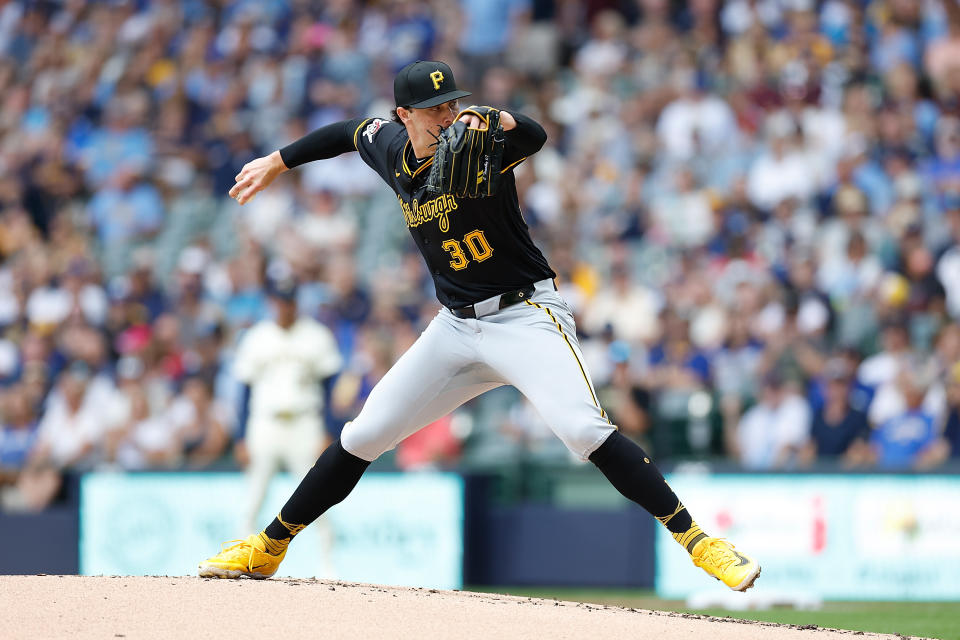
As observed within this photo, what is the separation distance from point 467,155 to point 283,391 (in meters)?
5.48

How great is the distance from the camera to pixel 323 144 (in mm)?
5848

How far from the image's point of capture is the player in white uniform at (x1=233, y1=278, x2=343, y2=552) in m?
10.1

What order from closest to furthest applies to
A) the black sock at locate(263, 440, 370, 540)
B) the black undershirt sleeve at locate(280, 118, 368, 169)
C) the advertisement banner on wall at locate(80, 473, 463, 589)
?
the black sock at locate(263, 440, 370, 540) → the black undershirt sleeve at locate(280, 118, 368, 169) → the advertisement banner on wall at locate(80, 473, 463, 589)

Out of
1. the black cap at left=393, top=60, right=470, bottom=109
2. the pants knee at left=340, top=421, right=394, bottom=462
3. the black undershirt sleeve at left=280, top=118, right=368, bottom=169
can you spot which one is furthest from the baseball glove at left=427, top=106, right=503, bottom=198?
the pants knee at left=340, top=421, right=394, bottom=462

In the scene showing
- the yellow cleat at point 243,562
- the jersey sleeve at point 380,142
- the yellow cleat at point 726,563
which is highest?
the jersey sleeve at point 380,142

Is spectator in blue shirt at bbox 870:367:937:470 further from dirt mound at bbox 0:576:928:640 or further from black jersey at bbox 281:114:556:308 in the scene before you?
black jersey at bbox 281:114:556:308

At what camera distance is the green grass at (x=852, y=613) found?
7.43 meters

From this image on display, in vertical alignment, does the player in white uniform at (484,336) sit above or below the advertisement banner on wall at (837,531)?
above

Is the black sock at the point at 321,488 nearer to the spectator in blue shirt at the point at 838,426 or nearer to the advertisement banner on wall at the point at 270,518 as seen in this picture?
the advertisement banner on wall at the point at 270,518

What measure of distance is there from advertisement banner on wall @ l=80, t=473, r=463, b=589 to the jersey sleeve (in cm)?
556

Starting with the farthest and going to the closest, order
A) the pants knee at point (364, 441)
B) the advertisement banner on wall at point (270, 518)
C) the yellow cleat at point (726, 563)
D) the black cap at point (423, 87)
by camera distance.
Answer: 1. the advertisement banner on wall at point (270, 518)
2. the pants knee at point (364, 441)
3. the black cap at point (423, 87)
4. the yellow cleat at point (726, 563)

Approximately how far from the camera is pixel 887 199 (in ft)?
39.5

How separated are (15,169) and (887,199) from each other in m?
9.81

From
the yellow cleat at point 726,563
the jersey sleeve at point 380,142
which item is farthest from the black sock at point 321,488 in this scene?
the yellow cleat at point 726,563
